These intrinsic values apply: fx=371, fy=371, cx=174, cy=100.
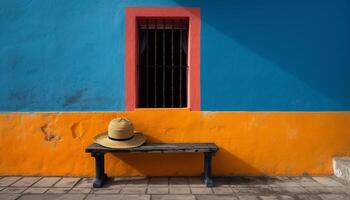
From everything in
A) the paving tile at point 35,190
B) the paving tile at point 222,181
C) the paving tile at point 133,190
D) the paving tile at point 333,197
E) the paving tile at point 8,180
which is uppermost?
A: the paving tile at point 8,180

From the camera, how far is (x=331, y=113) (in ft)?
20.4

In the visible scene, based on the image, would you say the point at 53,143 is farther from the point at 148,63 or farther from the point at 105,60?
the point at 148,63

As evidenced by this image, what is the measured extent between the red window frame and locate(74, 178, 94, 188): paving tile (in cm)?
128

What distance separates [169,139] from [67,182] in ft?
5.71

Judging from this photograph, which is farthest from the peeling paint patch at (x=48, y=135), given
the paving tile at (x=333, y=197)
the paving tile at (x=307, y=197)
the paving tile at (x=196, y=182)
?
the paving tile at (x=333, y=197)

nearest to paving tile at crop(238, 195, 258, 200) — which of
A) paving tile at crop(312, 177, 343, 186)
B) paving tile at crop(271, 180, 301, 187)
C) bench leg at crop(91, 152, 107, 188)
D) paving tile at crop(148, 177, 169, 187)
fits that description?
paving tile at crop(271, 180, 301, 187)

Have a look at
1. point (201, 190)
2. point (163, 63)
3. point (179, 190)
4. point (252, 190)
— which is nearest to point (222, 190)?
point (201, 190)

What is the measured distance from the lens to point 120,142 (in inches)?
223

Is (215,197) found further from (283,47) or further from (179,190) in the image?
(283,47)

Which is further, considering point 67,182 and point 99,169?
point 67,182

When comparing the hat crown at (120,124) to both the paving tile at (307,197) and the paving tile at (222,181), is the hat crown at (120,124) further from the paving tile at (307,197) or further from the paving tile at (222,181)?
the paving tile at (307,197)

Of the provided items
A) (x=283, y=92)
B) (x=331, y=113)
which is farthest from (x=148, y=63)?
(x=331, y=113)

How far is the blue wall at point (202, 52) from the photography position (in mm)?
6066

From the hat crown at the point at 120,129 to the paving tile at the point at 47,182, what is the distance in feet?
3.82
